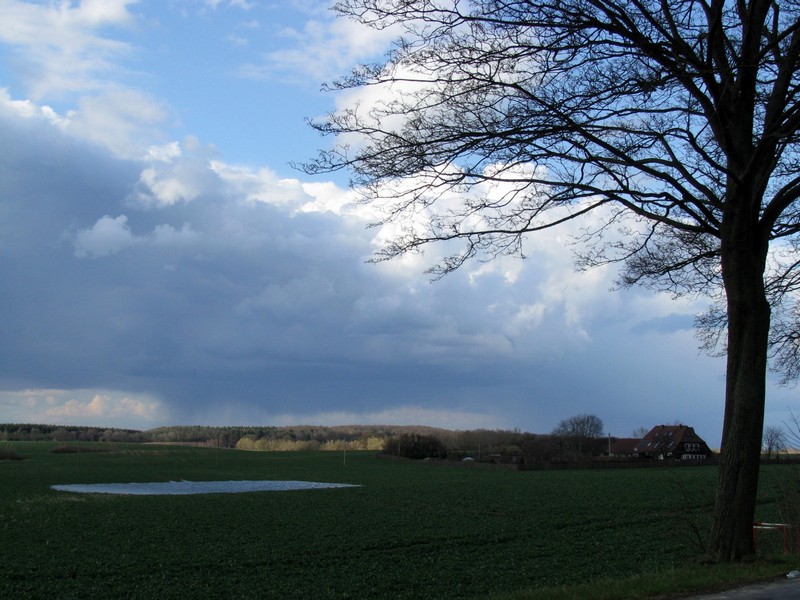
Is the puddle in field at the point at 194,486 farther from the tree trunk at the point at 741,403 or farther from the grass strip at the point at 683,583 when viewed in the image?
the grass strip at the point at 683,583

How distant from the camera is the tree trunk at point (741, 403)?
9.93 metres

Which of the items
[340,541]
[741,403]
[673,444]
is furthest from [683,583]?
[673,444]

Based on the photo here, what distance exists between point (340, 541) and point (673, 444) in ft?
287

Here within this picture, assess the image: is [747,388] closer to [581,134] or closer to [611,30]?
[581,134]

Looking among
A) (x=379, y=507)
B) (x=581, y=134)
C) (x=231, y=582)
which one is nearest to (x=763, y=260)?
(x=581, y=134)

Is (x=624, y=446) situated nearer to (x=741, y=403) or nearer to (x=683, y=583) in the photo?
(x=741, y=403)

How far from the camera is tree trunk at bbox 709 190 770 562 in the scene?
32.6ft

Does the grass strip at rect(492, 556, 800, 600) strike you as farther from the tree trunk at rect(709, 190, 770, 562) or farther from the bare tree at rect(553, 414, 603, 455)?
the bare tree at rect(553, 414, 603, 455)

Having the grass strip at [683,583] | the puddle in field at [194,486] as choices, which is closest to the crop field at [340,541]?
the grass strip at [683,583]

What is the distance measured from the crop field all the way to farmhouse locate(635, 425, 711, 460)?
2472 inches

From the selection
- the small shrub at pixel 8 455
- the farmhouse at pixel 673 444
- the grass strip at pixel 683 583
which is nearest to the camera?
the grass strip at pixel 683 583

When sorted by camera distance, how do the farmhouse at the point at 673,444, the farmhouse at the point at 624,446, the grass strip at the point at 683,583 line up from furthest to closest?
the farmhouse at the point at 624,446 < the farmhouse at the point at 673,444 < the grass strip at the point at 683,583

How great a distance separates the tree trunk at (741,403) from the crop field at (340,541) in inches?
60.2

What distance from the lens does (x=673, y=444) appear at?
328 ft
